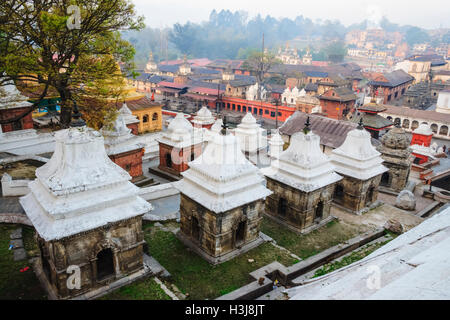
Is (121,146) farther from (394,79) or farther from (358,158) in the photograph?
(394,79)

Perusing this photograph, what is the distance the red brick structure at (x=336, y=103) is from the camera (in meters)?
49.7

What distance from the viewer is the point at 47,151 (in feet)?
79.2

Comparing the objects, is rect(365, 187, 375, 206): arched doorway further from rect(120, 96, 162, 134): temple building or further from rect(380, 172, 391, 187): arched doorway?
rect(120, 96, 162, 134): temple building

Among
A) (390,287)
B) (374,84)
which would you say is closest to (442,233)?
(390,287)

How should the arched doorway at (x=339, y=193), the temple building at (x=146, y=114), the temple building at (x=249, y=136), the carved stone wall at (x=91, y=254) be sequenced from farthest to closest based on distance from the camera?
the temple building at (x=146, y=114)
the temple building at (x=249, y=136)
the arched doorway at (x=339, y=193)
the carved stone wall at (x=91, y=254)

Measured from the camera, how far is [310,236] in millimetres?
16828

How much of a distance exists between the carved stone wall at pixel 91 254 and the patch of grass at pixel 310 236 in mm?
7141

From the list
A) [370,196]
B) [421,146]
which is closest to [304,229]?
[370,196]

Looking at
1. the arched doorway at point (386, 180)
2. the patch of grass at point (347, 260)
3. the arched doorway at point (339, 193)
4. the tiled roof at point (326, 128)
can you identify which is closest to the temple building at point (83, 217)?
the patch of grass at point (347, 260)

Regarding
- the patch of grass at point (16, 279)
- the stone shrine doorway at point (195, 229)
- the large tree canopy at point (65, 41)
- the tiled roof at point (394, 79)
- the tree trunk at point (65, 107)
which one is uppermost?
the large tree canopy at point (65, 41)

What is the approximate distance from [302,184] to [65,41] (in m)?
13.4

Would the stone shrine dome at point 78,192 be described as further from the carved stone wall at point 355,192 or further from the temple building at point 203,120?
the temple building at point 203,120

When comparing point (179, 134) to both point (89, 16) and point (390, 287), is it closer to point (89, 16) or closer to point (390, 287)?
point (89, 16)
